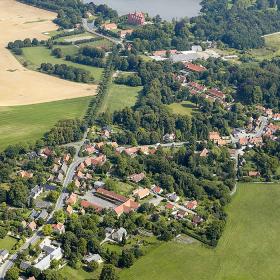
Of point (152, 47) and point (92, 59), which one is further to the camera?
point (152, 47)

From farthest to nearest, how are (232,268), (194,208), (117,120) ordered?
(117,120)
(194,208)
(232,268)

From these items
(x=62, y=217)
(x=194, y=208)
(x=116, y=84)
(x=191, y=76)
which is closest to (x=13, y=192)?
(x=62, y=217)

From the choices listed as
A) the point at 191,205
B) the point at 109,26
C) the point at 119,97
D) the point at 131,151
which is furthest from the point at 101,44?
the point at 191,205

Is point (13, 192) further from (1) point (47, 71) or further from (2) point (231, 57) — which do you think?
(2) point (231, 57)

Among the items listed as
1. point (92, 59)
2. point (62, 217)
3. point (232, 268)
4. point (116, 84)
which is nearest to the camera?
point (232, 268)

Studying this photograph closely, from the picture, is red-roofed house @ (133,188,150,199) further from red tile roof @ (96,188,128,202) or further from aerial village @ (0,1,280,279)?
red tile roof @ (96,188,128,202)

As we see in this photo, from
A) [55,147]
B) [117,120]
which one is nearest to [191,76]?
[117,120]

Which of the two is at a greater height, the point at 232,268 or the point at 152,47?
the point at 152,47

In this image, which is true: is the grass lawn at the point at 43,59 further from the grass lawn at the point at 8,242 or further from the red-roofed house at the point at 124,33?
the grass lawn at the point at 8,242
